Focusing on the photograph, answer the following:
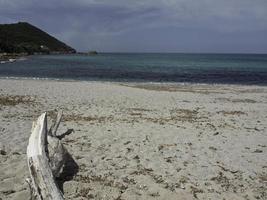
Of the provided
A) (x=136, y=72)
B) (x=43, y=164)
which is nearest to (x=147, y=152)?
(x=43, y=164)

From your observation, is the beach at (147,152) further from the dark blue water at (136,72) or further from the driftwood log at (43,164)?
the dark blue water at (136,72)

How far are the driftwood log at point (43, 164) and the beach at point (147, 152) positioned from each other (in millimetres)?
474

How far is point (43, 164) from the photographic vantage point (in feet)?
19.4

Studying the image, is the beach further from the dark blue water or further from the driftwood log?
the dark blue water

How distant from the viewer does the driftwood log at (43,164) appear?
542 cm

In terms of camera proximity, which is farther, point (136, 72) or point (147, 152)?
point (136, 72)

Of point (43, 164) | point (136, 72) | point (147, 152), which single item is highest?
point (43, 164)

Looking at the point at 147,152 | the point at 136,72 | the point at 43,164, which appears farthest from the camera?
the point at 136,72

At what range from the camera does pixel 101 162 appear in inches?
330

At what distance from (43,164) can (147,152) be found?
12.9ft

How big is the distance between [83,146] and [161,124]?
4.34m

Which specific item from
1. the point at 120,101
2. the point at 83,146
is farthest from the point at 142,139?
the point at 120,101

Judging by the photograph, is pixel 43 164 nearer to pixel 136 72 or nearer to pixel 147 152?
pixel 147 152

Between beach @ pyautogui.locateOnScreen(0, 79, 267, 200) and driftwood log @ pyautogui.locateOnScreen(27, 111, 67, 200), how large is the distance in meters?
0.47
